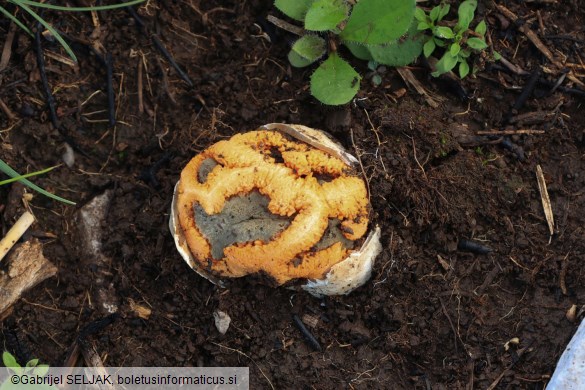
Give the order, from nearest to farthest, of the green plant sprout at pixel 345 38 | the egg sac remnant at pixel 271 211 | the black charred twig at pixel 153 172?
the egg sac remnant at pixel 271 211, the green plant sprout at pixel 345 38, the black charred twig at pixel 153 172

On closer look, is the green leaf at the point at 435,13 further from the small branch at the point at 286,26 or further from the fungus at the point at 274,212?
the fungus at the point at 274,212

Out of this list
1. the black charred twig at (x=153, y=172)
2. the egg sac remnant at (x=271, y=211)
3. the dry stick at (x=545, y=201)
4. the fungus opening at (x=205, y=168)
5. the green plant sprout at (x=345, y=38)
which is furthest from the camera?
the black charred twig at (x=153, y=172)

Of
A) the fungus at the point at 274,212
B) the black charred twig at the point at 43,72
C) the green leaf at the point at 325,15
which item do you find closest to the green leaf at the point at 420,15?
the green leaf at the point at 325,15

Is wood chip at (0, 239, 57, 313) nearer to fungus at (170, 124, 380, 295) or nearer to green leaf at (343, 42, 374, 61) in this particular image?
fungus at (170, 124, 380, 295)

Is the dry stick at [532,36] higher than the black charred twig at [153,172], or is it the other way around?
the dry stick at [532,36]

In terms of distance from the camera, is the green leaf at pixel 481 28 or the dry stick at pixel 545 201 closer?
the dry stick at pixel 545 201

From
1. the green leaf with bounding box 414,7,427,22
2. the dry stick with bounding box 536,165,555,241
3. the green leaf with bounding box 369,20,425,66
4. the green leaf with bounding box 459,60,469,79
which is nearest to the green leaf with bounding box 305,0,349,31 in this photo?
the green leaf with bounding box 369,20,425,66

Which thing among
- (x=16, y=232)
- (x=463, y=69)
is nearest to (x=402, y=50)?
(x=463, y=69)
